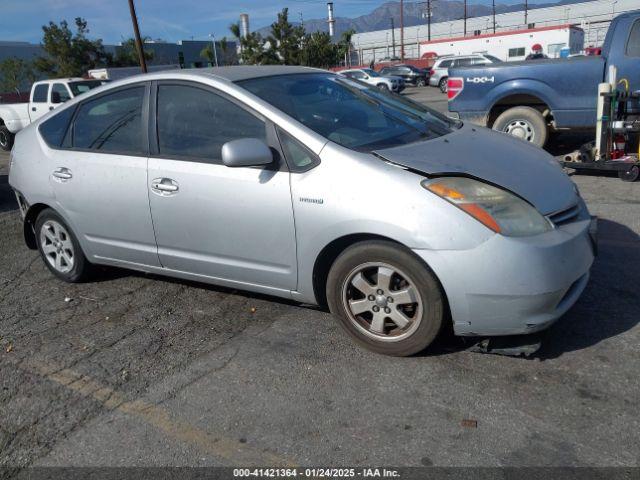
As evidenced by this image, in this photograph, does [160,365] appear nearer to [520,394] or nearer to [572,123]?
[520,394]

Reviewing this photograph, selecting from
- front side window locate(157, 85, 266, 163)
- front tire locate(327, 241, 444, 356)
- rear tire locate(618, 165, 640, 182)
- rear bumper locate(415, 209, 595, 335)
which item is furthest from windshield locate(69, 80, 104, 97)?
rear bumper locate(415, 209, 595, 335)

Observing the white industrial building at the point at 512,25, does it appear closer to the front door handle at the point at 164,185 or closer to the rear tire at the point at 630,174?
the rear tire at the point at 630,174

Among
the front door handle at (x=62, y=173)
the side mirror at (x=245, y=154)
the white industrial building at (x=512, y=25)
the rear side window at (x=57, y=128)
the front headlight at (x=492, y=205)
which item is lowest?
the front headlight at (x=492, y=205)

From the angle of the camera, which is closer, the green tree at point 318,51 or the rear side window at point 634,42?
the rear side window at point 634,42

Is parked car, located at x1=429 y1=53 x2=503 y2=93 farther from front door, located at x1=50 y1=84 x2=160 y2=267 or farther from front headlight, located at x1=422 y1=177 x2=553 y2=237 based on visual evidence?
front headlight, located at x1=422 y1=177 x2=553 y2=237

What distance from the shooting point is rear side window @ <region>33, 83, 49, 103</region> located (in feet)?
48.6

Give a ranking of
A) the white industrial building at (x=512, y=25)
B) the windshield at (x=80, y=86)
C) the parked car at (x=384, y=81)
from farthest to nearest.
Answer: the white industrial building at (x=512, y=25)
the parked car at (x=384, y=81)
the windshield at (x=80, y=86)

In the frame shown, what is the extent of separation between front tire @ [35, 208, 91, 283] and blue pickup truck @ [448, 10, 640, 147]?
622 cm

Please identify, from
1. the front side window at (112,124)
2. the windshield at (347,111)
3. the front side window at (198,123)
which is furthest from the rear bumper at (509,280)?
the front side window at (112,124)

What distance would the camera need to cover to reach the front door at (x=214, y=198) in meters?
3.37

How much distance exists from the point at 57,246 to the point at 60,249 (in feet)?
0.14

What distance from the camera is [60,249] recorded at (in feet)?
15.5

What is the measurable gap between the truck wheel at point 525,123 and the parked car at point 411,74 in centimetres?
2880

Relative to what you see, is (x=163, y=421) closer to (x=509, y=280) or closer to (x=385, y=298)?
(x=385, y=298)
